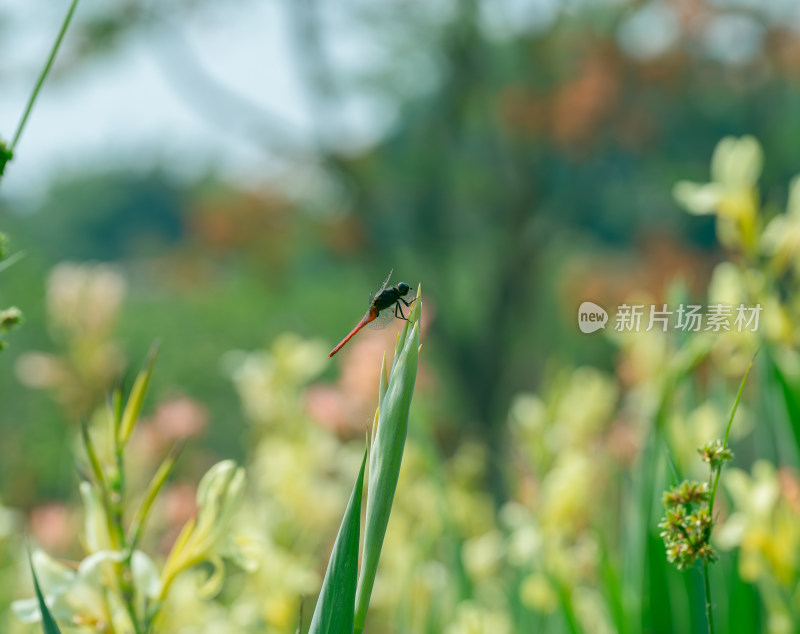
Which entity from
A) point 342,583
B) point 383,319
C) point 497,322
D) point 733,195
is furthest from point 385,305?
point 497,322

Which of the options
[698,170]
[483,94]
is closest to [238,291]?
[483,94]

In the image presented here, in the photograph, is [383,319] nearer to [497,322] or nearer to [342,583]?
[342,583]

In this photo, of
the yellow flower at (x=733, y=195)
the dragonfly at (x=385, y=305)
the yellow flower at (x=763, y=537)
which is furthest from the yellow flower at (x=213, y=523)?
the yellow flower at (x=733, y=195)

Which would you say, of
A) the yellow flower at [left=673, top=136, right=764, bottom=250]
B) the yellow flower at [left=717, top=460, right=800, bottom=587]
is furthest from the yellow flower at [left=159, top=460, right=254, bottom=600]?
the yellow flower at [left=673, top=136, right=764, bottom=250]

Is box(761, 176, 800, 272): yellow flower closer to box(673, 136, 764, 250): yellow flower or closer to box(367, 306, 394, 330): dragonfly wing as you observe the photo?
box(673, 136, 764, 250): yellow flower

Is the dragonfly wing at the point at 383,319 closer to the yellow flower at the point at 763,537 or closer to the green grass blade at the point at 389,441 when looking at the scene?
the green grass blade at the point at 389,441

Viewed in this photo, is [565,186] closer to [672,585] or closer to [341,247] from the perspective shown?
[341,247]
